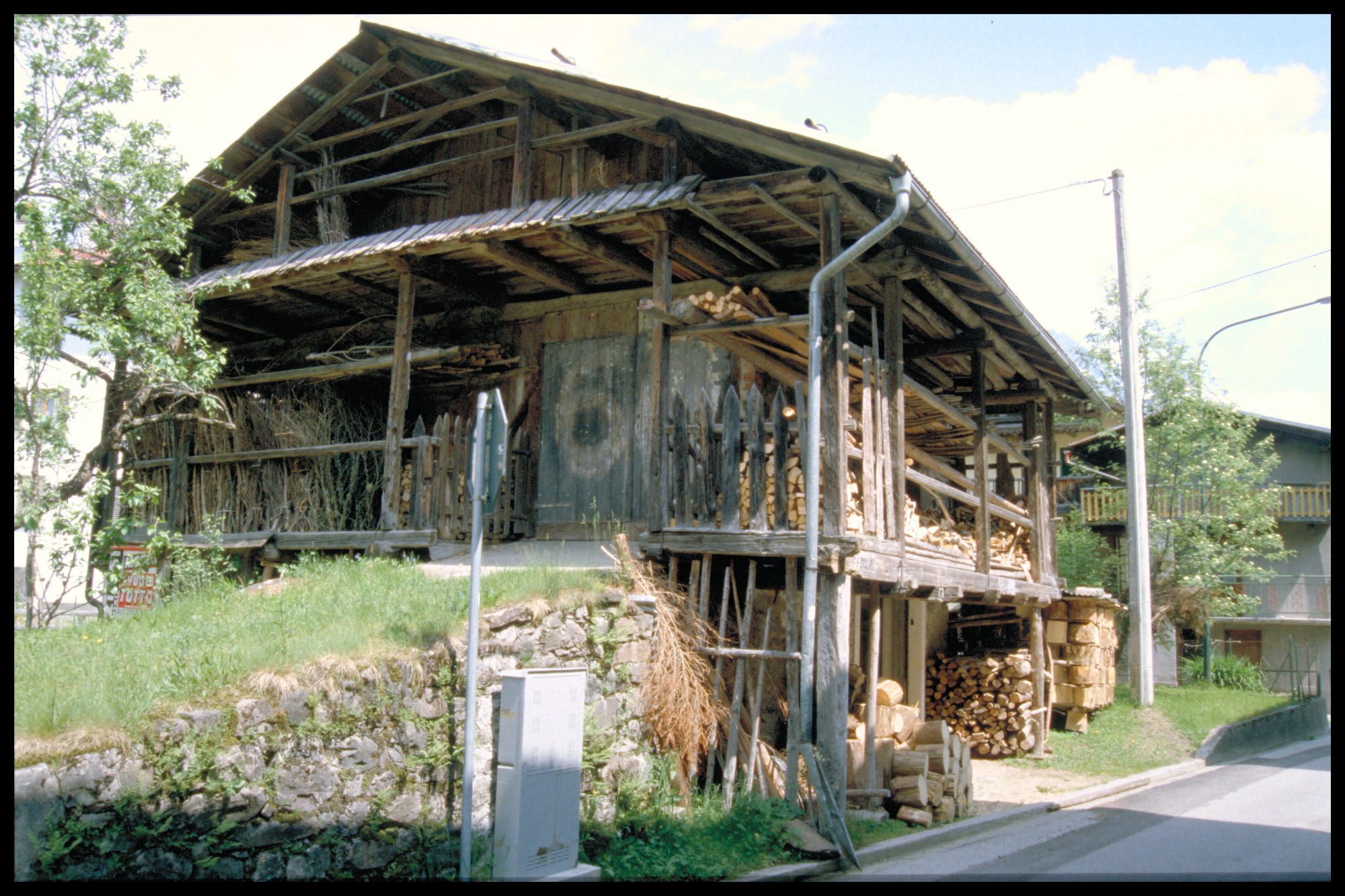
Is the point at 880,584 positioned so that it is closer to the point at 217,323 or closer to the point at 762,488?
the point at 762,488

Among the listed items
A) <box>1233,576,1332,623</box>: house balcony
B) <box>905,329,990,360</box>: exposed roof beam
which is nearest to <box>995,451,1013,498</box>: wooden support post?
<box>905,329,990,360</box>: exposed roof beam

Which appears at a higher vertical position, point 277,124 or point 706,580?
point 277,124

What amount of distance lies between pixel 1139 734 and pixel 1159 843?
7.05 meters

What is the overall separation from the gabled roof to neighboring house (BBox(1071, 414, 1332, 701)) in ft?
70.4

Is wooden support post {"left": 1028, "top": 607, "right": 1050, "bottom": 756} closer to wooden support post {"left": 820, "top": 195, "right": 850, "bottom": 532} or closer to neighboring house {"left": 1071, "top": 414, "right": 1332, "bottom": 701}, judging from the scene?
wooden support post {"left": 820, "top": 195, "right": 850, "bottom": 532}

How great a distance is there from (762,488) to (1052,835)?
387 cm

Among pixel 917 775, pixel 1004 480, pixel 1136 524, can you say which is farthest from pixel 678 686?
pixel 1136 524

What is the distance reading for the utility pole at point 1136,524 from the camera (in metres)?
15.9

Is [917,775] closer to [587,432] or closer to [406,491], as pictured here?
[587,432]

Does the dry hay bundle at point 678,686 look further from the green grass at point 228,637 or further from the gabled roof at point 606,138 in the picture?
the gabled roof at point 606,138

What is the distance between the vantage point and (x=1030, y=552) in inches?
543

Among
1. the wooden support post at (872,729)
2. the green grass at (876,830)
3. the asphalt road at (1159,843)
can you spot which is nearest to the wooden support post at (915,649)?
the asphalt road at (1159,843)

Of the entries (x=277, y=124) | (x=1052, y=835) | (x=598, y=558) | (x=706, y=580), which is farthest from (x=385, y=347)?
(x=1052, y=835)
